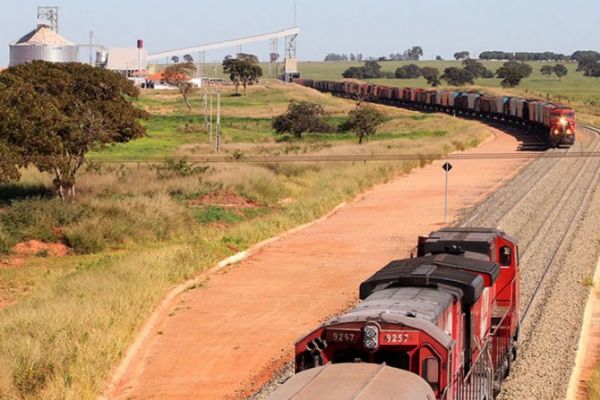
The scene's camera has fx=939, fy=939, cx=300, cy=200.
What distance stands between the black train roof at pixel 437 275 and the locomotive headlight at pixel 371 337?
2.71 meters

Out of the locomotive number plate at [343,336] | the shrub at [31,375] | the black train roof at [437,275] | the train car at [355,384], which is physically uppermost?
the black train roof at [437,275]

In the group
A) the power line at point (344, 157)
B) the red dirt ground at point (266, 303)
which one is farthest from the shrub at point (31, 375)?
the power line at point (344, 157)

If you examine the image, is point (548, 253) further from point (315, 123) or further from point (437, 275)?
point (315, 123)

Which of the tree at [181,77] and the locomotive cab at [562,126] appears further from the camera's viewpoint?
the tree at [181,77]

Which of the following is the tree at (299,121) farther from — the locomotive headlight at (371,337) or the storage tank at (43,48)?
the storage tank at (43,48)

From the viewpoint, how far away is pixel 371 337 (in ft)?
37.9

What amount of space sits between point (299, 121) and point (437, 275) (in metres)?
78.1

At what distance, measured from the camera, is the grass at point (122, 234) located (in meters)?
19.7

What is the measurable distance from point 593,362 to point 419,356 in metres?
10.7

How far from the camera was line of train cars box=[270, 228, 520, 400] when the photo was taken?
1082cm

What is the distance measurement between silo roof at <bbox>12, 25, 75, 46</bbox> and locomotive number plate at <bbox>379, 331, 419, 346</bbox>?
183 metres

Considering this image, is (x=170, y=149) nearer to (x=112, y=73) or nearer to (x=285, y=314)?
(x=112, y=73)

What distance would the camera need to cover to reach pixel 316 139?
90.2 meters

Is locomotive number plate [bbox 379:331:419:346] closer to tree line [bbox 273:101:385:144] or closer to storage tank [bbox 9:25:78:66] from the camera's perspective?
tree line [bbox 273:101:385:144]
